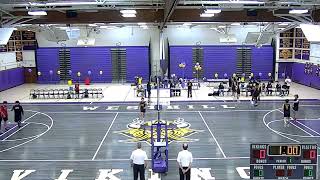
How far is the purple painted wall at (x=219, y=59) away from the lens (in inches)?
1725

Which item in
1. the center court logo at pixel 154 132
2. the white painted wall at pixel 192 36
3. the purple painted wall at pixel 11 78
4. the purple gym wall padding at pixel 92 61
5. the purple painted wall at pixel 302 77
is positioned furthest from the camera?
the white painted wall at pixel 192 36

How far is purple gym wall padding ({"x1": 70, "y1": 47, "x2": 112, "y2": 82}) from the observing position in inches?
1732

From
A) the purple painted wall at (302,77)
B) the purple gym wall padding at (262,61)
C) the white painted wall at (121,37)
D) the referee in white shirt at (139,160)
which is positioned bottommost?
the referee in white shirt at (139,160)

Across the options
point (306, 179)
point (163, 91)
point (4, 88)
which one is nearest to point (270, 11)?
point (163, 91)

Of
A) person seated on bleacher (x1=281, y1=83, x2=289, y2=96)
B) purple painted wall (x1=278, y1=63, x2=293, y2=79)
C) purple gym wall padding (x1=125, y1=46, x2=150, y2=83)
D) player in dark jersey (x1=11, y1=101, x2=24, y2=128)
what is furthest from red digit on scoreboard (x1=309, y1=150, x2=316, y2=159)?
purple painted wall (x1=278, y1=63, x2=293, y2=79)

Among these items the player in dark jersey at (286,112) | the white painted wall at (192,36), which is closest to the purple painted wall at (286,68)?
the white painted wall at (192,36)

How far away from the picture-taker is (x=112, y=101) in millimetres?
31203

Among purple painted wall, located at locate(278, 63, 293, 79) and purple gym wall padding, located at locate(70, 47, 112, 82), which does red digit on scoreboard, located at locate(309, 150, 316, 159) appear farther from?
purple gym wall padding, located at locate(70, 47, 112, 82)

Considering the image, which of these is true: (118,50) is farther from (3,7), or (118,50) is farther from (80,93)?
(3,7)

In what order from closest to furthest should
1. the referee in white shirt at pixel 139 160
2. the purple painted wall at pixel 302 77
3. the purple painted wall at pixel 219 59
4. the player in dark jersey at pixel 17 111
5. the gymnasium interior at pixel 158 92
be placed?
the referee in white shirt at pixel 139 160 < the gymnasium interior at pixel 158 92 < the player in dark jersey at pixel 17 111 < the purple painted wall at pixel 302 77 < the purple painted wall at pixel 219 59

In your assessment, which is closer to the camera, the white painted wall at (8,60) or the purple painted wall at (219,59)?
the white painted wall at (8,60)

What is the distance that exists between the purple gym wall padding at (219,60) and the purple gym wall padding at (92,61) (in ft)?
35.6

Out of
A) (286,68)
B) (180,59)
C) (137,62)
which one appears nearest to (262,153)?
(180,59)

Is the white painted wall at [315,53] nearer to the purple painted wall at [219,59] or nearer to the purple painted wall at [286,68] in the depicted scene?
the purple painted wall at [286,68]
